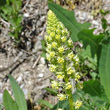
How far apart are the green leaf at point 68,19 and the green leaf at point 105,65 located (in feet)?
1.56

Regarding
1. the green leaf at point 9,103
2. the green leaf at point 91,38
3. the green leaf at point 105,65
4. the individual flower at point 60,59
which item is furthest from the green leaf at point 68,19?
the individual flower at point 60,59

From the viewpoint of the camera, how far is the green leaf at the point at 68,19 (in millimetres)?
3482

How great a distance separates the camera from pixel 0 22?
4.94 metres

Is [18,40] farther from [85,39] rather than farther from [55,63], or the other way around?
[55,63]

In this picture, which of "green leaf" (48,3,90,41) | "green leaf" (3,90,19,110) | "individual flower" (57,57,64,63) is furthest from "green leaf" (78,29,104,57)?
"individual flower" (57,57,64,63)

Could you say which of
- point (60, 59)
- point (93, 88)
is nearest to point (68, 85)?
point (60, 59)

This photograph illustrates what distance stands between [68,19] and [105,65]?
780 millimetres

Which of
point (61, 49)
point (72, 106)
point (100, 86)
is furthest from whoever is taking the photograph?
point (100, 86)

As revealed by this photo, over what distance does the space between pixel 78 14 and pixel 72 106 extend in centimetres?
312

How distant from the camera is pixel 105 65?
10.9 feet

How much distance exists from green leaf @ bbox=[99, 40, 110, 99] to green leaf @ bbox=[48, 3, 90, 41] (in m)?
0.48

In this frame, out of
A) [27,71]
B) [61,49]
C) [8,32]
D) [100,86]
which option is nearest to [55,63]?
[61,49]

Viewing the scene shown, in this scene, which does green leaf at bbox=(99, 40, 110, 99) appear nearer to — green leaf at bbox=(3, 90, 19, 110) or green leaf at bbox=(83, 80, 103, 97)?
green leaf at bbox=(83, 80, 103, 97)

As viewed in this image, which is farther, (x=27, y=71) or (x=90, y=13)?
(x=90, y=13)
